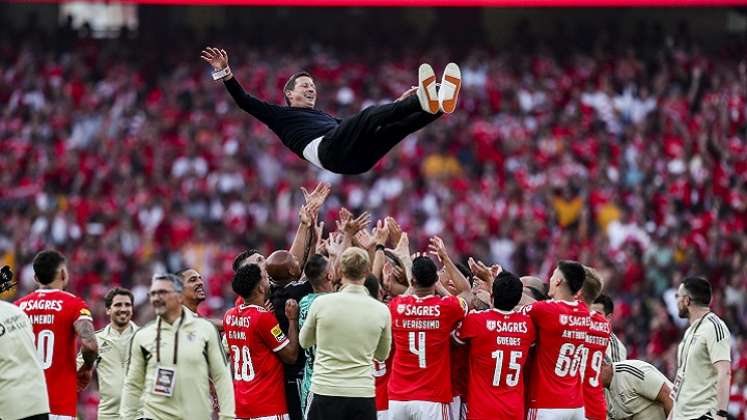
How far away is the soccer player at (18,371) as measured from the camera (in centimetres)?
938

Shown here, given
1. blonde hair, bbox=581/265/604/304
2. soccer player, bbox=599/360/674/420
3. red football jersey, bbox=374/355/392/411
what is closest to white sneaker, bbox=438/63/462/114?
blonde hair, bbox=581/265/604/304

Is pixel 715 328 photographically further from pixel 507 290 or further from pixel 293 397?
pixel 293 397

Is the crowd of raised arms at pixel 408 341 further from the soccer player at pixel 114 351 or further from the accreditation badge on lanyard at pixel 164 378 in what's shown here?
the accreditation badge on lanyard at pixel 164 378

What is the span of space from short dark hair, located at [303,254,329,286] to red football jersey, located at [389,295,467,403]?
0.60 meters

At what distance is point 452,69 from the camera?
33.4 ft

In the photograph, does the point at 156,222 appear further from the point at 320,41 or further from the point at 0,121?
the point at 320,41

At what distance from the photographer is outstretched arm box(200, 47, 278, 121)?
11.0m

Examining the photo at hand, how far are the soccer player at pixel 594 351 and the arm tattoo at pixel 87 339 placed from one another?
3512 mm

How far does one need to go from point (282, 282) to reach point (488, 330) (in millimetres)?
1570

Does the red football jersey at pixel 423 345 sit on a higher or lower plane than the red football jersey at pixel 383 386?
higher

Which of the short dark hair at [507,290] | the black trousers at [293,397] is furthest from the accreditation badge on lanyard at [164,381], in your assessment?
the short dark hair at [507,290]

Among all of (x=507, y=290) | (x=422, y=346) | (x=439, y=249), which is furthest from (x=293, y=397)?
(x=507, y=290)

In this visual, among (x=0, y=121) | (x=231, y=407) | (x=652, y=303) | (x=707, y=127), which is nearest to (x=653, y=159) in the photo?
(x=707, y=127)

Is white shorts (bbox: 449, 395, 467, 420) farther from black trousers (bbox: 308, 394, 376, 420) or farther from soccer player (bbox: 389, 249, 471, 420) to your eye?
black trousers (bbox: 308, 394, 376, 420)
